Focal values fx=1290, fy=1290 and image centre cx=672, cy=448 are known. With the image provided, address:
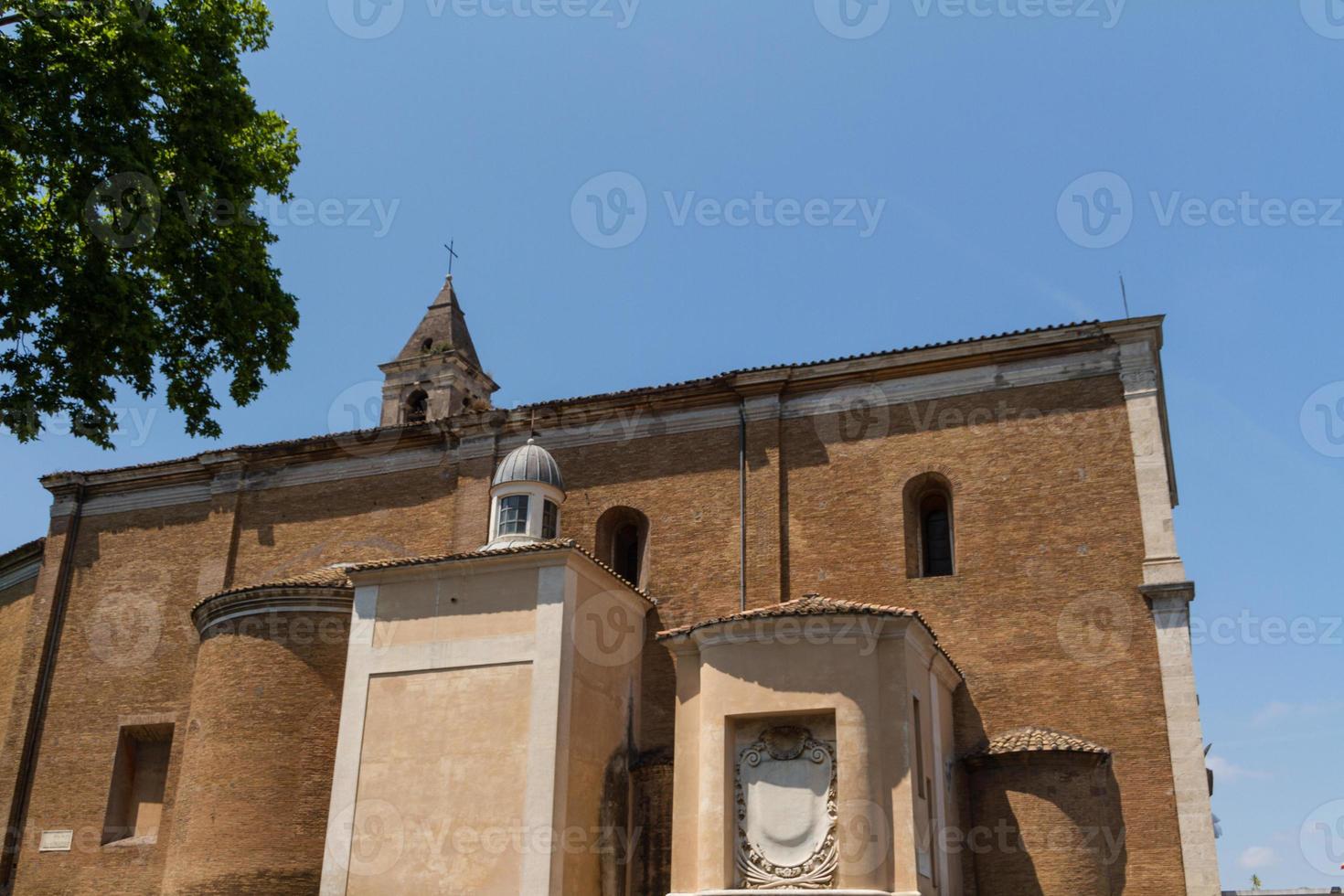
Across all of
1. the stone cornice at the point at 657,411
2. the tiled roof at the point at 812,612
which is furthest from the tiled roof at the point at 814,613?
the stone cornice at the point at 657,411

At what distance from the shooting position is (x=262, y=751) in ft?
67.8

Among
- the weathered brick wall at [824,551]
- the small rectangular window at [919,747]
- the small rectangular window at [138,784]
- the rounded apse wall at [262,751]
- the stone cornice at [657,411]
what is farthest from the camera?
the small rectangular window at [138,784]

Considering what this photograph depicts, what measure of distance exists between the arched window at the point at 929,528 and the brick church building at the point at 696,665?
65mm

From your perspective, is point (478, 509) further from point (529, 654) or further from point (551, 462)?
point (529, 654)

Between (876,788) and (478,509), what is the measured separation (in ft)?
33.7

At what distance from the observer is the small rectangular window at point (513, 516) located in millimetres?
21984

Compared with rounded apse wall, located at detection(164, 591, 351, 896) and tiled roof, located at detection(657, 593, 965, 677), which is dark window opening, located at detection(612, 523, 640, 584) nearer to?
tiled roof, located at detection(657, 593, 965, 677)

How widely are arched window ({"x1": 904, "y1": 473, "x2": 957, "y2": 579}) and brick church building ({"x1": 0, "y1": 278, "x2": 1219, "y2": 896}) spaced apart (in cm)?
6

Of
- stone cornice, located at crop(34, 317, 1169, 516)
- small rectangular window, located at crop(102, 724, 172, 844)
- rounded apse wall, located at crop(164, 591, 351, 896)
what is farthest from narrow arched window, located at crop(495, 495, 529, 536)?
small rectangular window, located at crop(102, 724, 172, 844)

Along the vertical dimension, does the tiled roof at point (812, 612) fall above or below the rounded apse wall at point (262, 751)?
above

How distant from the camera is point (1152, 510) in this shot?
19453 millimetres

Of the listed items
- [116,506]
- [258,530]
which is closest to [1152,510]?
[258,530]

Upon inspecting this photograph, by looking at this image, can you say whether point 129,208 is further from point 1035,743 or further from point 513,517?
point 1035,743

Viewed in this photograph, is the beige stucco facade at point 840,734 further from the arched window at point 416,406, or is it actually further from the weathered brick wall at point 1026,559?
the arched window at point 416,406
